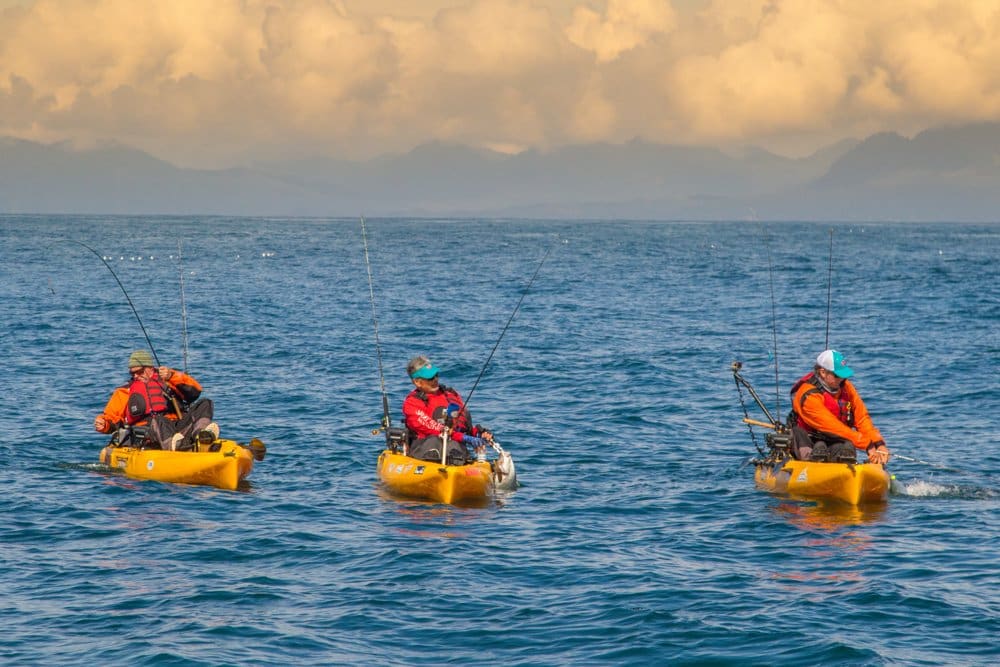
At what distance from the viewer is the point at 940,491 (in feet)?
53.8

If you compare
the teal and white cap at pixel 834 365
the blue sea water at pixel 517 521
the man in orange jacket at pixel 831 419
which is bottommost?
the blue sea water at pixel 517 521

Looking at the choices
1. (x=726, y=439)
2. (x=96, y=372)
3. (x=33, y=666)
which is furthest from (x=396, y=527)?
(x=96, y=372)

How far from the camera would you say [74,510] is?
15.2 m

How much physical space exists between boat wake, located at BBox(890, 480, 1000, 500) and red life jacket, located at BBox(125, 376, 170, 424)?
31.5ft

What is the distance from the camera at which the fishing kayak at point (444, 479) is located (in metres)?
15.4

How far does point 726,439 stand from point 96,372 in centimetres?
1377

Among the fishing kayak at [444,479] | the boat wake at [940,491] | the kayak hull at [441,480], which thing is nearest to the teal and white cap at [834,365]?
the boat wake at [940,491]

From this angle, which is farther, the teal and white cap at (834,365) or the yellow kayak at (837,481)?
the teal and white cap at (834,365)

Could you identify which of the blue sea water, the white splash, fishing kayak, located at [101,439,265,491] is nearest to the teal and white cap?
the blue sea water

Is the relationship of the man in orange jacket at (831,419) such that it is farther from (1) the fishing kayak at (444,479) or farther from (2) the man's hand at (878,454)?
(1) the fishing kayak at (444,479)

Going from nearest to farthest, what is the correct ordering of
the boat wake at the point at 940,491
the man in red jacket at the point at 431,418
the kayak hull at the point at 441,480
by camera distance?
the kayak hull at the point at 441,480, the man in red jacket at the point at 431,418, the boat wake at the point at 940,491

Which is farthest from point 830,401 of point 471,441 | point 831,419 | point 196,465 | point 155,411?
point 155,411

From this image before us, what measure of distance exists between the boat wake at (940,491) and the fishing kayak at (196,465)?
8343 mm

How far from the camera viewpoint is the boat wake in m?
16.2
